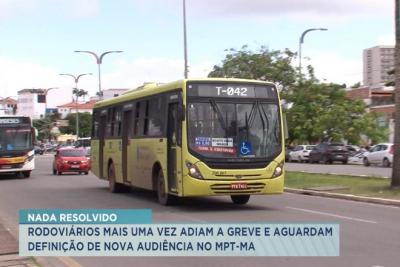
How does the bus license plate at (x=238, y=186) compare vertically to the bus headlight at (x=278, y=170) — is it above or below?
below

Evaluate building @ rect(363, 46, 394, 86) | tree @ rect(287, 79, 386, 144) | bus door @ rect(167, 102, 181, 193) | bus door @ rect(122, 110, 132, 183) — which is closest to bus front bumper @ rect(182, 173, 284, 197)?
bus door @ rect(167, 102, 181, 193)

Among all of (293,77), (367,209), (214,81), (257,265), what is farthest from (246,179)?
(293,77)

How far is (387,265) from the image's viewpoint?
817cm

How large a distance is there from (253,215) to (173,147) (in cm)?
255

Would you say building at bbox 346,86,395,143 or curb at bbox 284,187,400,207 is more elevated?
building at bbox 346,86,395,143

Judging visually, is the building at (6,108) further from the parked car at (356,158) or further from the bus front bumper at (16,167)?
the bus front bumper at (16,167)

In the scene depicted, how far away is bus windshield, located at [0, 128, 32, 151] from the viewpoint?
29.8 m

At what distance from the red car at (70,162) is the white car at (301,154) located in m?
22.9

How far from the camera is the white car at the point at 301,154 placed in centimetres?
5259

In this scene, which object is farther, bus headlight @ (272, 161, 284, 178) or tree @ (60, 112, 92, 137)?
tree @ (60, 112, 92, 137)
